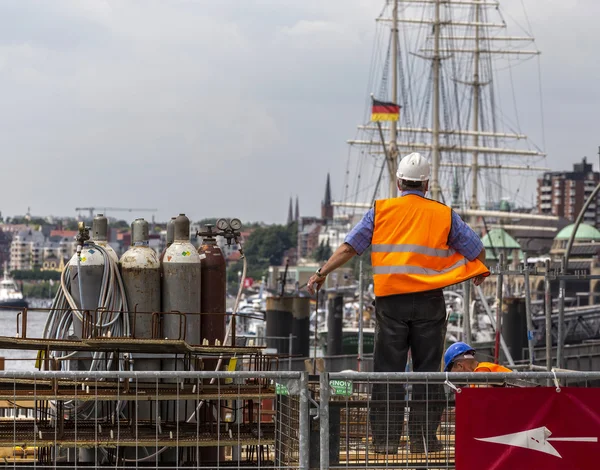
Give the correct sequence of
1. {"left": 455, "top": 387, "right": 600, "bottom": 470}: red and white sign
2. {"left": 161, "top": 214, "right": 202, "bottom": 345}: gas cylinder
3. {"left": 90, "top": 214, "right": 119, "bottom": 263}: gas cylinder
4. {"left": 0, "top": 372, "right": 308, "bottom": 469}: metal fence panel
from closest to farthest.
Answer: {"left": 455, "top": 387, "right": 600, "bottom": 470}: red and white sign → {"left": 0, "top": 372, "right": 308, "bottom": 469}: metal fence panel → {"left": 161, "top": 214, "right": 202, "bottom": 345}: gas cylinder → {"left": 90, "top": 214, "right": 119, "bottom": 263}: gas cylinder

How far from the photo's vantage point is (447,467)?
8.03 metres

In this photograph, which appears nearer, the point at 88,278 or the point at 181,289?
the point at 88,278

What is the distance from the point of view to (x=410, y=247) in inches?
354

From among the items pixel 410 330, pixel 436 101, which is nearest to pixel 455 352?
pixel 410 330

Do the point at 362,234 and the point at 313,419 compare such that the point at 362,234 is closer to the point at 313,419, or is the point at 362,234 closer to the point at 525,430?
the point at 313,419

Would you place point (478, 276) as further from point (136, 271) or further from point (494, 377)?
point (136, 271)

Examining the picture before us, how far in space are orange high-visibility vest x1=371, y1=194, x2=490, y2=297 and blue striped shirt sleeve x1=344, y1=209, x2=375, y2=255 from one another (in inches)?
1.5

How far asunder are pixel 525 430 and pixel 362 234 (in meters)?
2.04

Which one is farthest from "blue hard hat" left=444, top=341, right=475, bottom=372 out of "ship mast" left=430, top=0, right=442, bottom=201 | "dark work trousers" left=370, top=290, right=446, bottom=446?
"ship mast" left=430, top=0, right=442, bottom=201

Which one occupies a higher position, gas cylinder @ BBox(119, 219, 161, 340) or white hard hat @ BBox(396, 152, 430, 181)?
white hard hat @ BBox(396, 152, 430, 181)

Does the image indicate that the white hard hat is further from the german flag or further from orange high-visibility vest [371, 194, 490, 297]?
the german flag

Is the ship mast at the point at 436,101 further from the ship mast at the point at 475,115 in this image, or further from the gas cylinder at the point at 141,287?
the gas cylinder at the point at 141,287

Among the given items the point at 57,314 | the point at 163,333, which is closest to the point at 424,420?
the point at 163,333

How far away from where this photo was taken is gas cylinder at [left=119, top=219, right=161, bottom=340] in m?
11.2
